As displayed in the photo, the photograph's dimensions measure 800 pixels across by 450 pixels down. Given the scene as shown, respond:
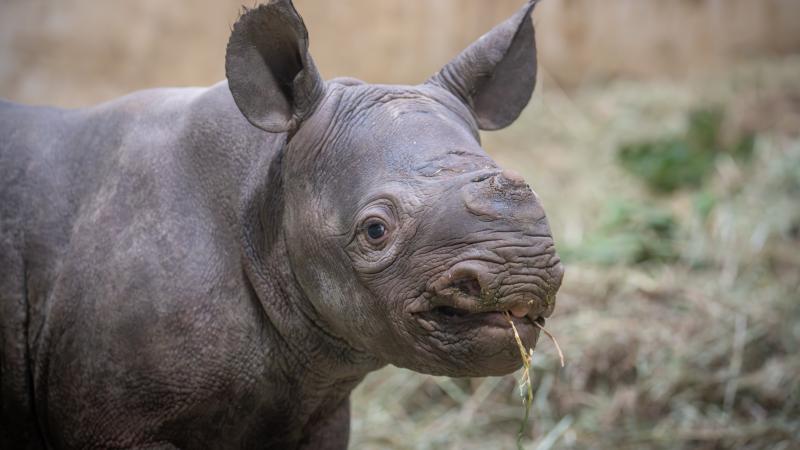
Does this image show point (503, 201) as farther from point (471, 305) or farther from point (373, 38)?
point (373, 38)

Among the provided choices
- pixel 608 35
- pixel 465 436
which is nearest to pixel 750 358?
pixel 465 436

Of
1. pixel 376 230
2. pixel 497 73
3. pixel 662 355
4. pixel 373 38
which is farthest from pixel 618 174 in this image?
pixel 376 230

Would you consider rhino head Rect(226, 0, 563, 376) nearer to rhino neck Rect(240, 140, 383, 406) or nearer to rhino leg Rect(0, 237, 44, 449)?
rhino neck Rect(240, 140, 383, 406)

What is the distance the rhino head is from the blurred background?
199cm

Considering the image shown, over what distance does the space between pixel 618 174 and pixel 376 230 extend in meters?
6.32

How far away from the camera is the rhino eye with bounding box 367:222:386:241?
3145 mm

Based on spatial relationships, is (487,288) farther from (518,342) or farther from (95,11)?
(95,11)

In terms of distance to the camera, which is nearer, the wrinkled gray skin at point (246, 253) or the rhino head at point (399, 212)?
the rhino head at point (399, 212)

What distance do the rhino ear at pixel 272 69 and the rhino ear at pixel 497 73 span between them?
21.2 inches

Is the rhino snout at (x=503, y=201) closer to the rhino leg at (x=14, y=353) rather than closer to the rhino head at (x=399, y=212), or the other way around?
the rhino head at (x=399, y=212)

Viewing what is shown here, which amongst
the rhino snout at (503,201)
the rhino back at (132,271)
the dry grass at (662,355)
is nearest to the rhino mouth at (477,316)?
the rhino snout at (503,201)

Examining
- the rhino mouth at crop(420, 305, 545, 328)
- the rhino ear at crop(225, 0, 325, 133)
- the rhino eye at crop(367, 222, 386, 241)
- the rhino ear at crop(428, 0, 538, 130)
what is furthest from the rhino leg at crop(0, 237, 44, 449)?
the rhino ear at crop(428, 0, 538, 130)

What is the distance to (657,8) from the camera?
11.1 meters

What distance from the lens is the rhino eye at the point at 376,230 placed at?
3.14 meters
